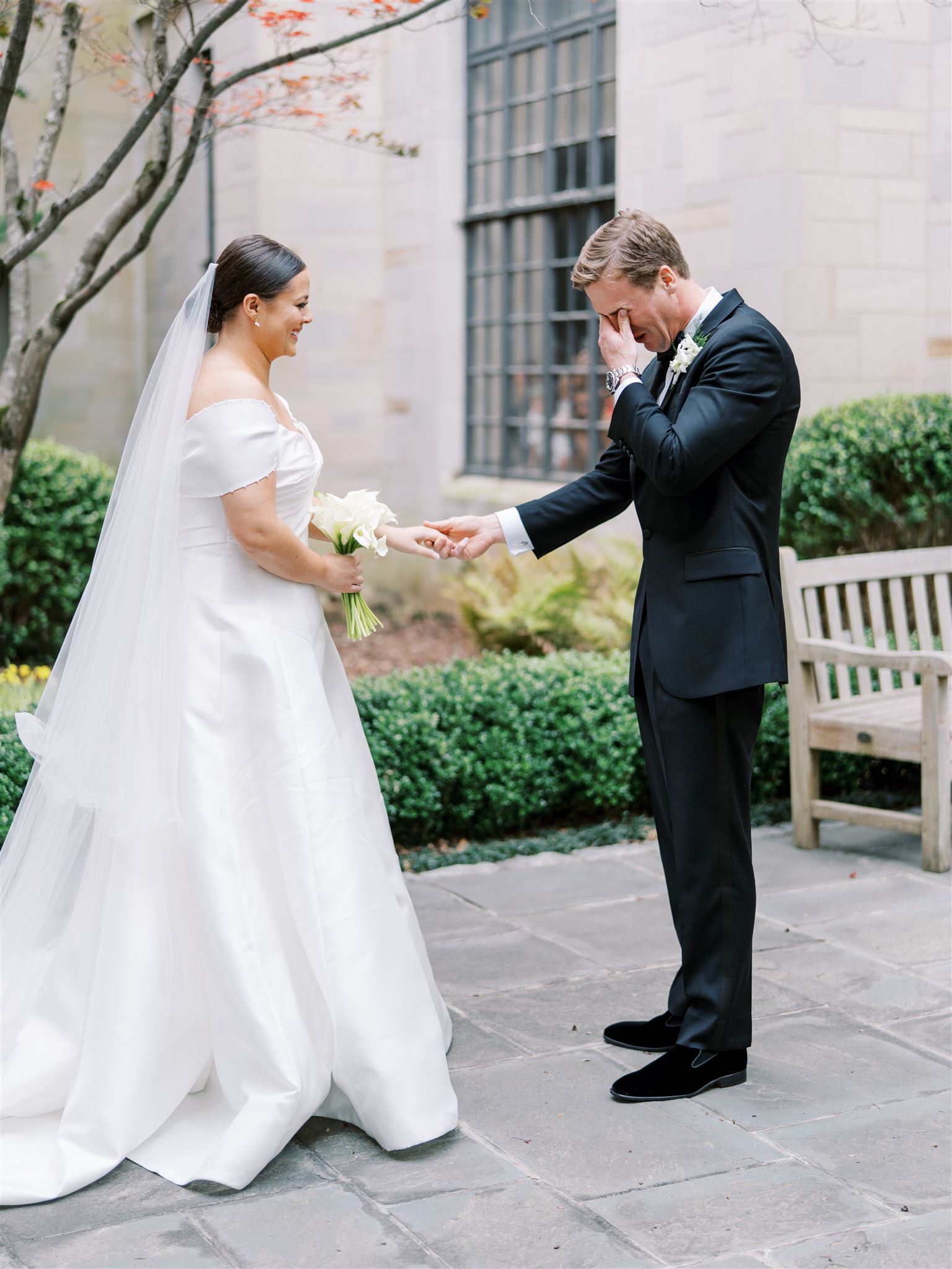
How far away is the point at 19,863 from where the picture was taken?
3.53m

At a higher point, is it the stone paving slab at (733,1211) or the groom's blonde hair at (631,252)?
the groom's blonde hair at (631,252)

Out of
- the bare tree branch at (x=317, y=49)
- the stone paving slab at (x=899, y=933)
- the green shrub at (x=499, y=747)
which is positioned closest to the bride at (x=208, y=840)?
the stone paving slab at (x=899, y=933)

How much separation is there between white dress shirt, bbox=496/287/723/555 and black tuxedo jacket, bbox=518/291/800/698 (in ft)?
0.09

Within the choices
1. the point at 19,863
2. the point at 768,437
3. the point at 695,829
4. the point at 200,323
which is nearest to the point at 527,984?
the point at 695,829

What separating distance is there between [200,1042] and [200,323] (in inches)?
69.2

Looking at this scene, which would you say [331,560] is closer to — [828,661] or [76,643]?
[76,643]

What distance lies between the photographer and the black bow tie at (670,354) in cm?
348

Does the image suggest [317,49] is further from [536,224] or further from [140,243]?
[536,224]

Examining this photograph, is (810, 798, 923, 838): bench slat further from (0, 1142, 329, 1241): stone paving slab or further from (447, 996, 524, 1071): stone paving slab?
(0, 1142, 329, 1241): stone paving slab

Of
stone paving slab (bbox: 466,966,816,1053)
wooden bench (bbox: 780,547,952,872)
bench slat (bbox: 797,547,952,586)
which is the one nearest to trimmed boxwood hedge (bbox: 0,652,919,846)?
wooden bench (bbox: 780,547,952,872)

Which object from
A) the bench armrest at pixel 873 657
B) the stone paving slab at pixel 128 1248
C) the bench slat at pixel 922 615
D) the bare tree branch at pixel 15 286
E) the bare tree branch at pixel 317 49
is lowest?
the stone paving slab at pixel 128 1248

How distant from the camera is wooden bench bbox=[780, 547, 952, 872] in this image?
17.3 ft

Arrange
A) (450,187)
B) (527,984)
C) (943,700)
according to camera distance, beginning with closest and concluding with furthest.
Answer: (527,984) < (943,700) < (450,187)

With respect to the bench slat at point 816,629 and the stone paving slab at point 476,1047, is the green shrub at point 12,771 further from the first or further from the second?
the bench slat at point 816,629
